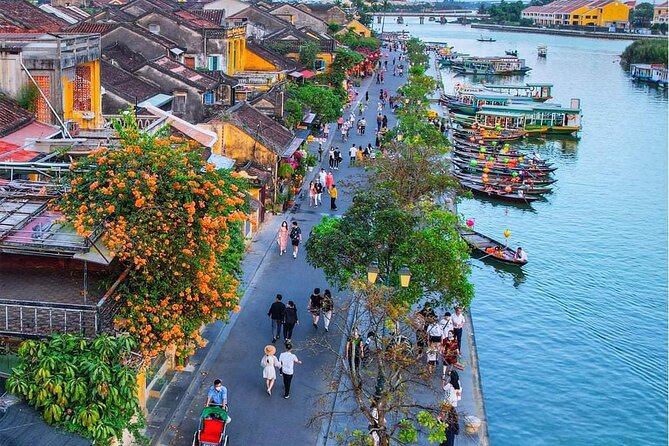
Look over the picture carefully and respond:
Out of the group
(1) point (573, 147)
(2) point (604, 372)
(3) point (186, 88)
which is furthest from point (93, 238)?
(1) point (573, 147)

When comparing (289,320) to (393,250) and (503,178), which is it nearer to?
(393,250)

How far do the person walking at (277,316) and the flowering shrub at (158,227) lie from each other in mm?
4507

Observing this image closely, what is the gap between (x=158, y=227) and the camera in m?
15.2

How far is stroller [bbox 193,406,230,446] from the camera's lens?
15.9 metres

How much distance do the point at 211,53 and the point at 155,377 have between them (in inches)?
1288

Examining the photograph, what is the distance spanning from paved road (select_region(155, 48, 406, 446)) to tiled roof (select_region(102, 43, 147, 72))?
1485 centimetres

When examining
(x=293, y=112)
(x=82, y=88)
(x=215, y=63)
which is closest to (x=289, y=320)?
(x=82, y=88)

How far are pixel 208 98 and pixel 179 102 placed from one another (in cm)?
210

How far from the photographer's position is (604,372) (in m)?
26.2

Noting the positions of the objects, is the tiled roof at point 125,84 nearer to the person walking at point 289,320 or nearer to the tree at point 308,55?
the person walking at point 289,320

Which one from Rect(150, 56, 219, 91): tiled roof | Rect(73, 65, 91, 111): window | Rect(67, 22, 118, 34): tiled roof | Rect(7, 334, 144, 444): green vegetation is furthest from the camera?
Rect(67, 22, 118, 34): tiled roof

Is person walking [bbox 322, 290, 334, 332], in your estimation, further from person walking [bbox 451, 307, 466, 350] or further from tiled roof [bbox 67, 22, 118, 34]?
tiled roof [bbox 67, 22, 118, 34]

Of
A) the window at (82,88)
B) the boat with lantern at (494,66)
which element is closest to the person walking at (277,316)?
the window at (82,88)

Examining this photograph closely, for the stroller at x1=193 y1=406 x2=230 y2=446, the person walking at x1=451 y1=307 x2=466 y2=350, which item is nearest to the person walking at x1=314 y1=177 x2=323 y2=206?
the person walking at x1=451 y1=307 x2=466 y2=350
